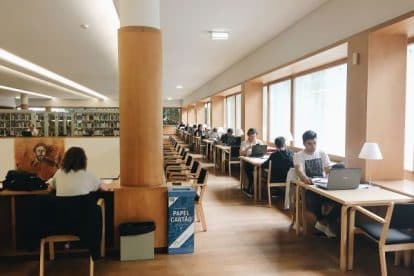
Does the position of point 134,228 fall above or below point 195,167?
below

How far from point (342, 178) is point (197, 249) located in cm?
170

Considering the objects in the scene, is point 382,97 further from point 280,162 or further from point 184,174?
point 184,174

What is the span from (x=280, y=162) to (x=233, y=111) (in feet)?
23.8

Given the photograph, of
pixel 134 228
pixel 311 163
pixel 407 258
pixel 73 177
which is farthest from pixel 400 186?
pixel 73 177

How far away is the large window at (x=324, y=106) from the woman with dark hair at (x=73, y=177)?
158 inches

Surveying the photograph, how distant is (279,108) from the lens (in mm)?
8359

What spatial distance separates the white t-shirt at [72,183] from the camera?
3.14 m

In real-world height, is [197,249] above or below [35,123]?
below

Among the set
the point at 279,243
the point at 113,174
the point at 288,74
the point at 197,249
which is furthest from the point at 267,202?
the point at 113,174

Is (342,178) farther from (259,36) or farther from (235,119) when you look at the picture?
(235,119)

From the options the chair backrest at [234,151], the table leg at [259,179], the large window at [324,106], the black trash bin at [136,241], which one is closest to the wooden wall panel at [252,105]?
the chair backrest at [234,151]

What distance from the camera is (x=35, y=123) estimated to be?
855 centimetres

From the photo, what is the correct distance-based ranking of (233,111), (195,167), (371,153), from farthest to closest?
(233,111), (195,167), (371,153)

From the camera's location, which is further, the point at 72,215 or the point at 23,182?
the point at 23,182
